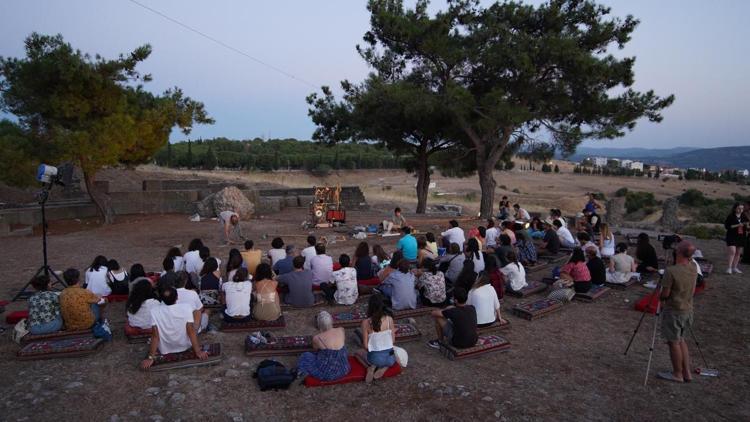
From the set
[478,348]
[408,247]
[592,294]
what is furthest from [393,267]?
[592,294]

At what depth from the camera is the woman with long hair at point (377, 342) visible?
571 centimetres

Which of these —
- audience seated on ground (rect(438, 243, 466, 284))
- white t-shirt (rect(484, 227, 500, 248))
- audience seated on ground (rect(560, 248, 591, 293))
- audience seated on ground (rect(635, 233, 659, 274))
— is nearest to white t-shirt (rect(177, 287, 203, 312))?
audience seated on ground (rect(438, 243, 466, 284))

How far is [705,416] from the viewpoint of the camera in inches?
200

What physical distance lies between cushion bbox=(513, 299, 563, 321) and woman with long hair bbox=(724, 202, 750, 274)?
5.05 m

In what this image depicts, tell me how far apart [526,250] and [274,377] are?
7362 mm

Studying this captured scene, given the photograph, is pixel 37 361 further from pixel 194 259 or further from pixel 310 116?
pixel 310 116

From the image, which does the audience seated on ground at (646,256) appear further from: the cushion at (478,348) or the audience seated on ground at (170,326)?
the audience seated on ground at (170,326)

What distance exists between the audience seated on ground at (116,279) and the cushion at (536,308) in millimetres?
6391

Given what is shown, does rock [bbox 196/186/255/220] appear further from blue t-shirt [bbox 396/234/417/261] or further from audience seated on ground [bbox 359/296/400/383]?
audience seated on ground [bbox 359/296/400/383]

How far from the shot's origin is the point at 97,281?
312 inches

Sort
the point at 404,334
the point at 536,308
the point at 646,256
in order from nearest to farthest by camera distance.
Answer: the point at 404,334, the point at 536,308, the point at 646,256

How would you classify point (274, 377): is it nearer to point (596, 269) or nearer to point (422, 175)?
point (596, 269)

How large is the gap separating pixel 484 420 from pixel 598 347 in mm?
2800

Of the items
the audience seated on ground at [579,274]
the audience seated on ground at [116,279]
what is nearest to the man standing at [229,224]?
the audience seated on ground at [116,279]
